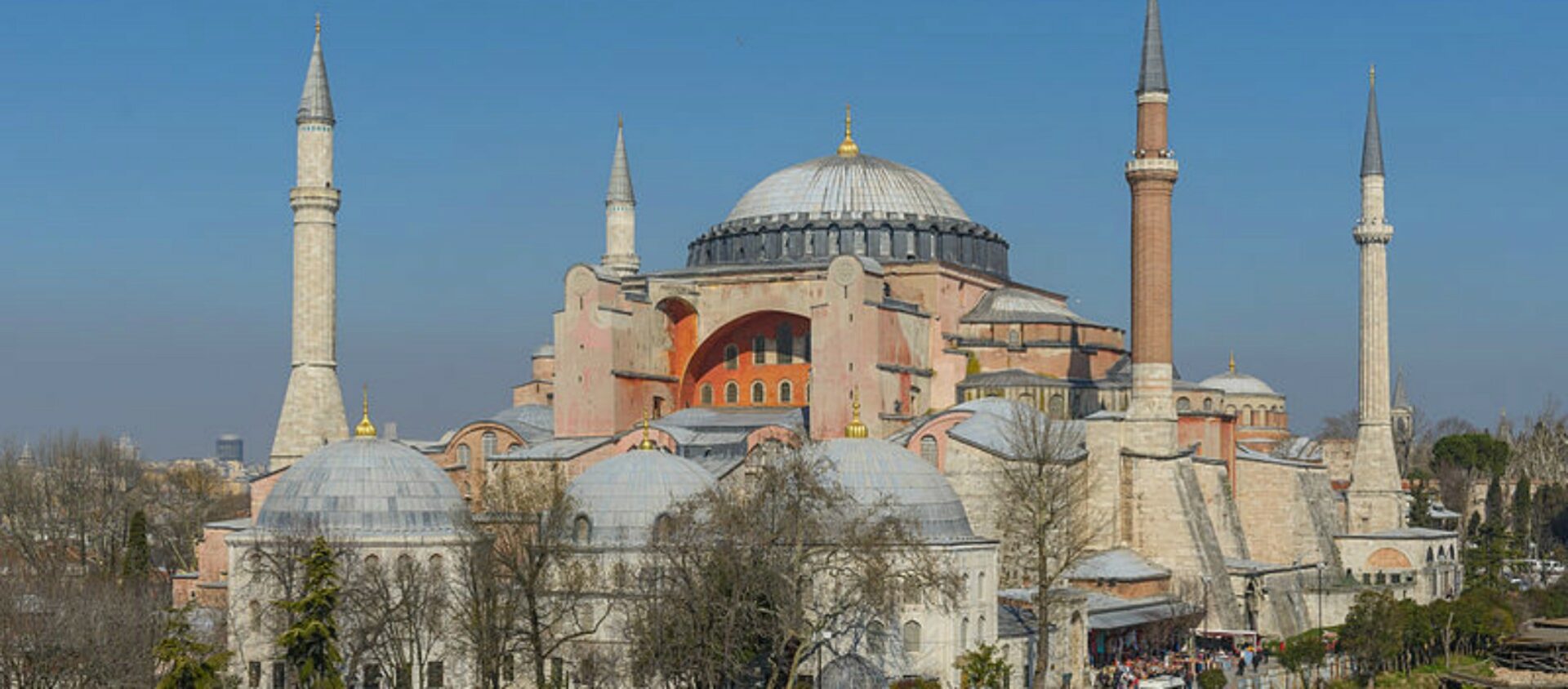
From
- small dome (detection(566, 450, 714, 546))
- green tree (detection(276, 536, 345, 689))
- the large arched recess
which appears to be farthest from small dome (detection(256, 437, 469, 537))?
the large arched recess

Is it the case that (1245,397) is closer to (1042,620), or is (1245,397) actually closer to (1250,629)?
(1250,629)

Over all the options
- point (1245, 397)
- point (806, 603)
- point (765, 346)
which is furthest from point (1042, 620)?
point (1245, 397)

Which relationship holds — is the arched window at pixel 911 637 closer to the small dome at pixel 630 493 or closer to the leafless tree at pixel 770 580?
the leafless tree at pixel 770 580

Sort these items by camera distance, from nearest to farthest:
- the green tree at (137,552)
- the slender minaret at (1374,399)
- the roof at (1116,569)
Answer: the roof at (1116,569)
the green tree at (137,552)
the slender minaret at (1374,399)

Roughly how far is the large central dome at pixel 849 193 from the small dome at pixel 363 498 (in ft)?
46.8

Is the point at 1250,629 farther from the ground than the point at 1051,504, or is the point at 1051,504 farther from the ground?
the point at 1051,504

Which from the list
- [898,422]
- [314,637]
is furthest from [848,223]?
[314,637]

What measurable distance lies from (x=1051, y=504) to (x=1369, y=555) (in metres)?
12.8

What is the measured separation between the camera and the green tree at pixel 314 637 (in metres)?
24.0

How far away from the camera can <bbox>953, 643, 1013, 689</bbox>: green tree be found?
2748 cm

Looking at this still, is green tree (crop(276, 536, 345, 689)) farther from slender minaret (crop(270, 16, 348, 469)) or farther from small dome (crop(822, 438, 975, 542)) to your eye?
slender minaret (crop(270, 16, 348, 469))

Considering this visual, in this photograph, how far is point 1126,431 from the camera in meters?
37.0

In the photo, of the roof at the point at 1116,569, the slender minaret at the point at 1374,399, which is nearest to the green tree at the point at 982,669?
the roof at the point at 1116,569

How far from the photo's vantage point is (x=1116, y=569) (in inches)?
1379
